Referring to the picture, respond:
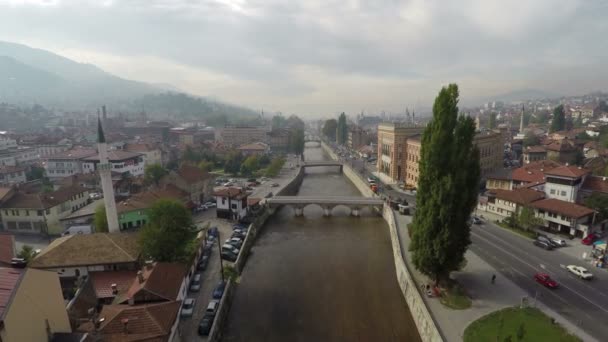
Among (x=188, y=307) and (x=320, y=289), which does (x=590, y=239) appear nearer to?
(x=320, y=289)

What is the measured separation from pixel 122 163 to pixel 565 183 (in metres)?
62.3

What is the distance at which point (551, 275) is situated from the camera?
75.6 feet

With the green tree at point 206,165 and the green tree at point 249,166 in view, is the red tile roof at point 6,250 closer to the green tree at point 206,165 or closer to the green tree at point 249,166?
the green tree at point 206,165

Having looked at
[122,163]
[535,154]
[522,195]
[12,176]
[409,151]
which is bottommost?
[12,176]

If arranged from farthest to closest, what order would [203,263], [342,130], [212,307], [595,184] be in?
[342,130] < [595,184] < [203,263] < [212,307]

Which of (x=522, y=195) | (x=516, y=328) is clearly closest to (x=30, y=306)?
(x=516, y=328)

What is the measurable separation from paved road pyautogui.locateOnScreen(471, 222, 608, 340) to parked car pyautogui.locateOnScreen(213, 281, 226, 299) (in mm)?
20480

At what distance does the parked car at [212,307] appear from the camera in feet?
66.4

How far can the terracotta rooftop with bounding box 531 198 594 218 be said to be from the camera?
29.7m

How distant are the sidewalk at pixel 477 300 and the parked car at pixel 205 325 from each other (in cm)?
1333

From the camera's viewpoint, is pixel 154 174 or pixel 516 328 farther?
pixel 154 174

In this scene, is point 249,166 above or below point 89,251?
below

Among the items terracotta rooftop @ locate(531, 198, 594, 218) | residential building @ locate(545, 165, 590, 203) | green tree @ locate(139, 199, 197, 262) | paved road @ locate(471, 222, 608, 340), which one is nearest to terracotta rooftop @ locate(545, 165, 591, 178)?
residential building @ locate(545, 165, 590, 203)

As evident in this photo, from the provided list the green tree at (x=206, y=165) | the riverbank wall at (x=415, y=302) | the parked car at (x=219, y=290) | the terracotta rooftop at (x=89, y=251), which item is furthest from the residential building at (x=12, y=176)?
the riverbank wall at (x=415, y=302)
